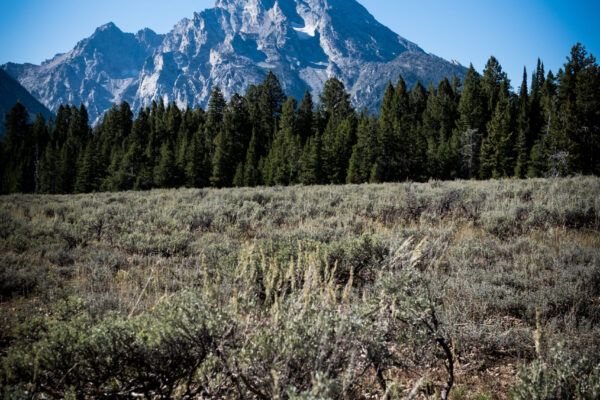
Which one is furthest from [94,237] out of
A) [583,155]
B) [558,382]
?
[583,155]

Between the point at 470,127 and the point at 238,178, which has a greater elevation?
the point at 470,127

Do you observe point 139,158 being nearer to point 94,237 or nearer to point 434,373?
point 94,237

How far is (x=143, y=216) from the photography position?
30.1 feet

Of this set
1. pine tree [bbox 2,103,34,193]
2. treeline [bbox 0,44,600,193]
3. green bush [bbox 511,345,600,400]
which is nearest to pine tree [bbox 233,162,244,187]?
treeline [bbox 0,44,600,193]

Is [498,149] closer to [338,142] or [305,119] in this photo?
[338,142]

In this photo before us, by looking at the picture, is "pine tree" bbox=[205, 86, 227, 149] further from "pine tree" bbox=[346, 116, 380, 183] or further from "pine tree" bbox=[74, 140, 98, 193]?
"pine tree" bbox=[346, 116, 380, 183]

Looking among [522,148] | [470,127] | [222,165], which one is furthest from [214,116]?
[522,148]

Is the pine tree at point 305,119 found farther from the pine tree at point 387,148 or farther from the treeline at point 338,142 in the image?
the pine tree at point 387,148

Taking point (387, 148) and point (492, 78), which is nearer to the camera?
point (387, 148)

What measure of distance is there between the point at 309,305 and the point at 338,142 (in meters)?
42.1

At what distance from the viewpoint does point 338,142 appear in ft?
141

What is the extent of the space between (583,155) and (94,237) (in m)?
35.9

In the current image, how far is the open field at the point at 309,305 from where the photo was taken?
2.00m

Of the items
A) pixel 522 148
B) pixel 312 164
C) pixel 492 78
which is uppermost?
pixel 492 78
